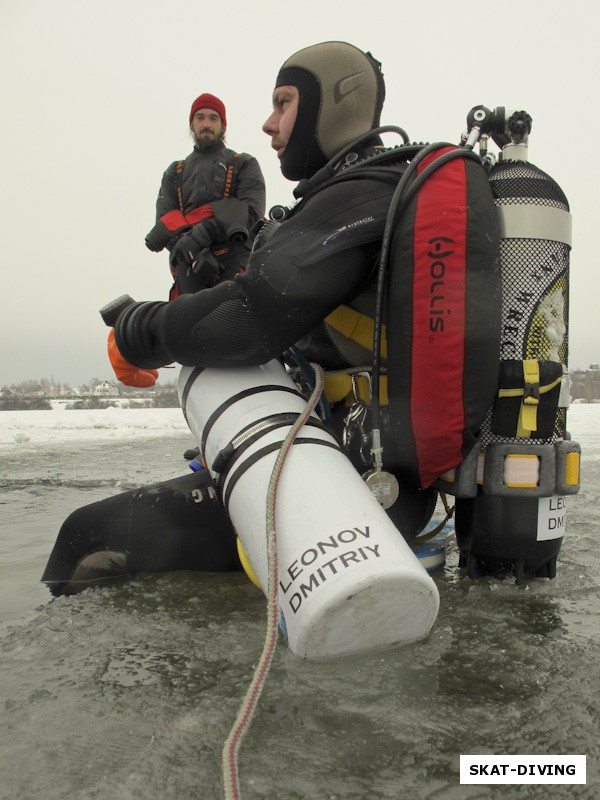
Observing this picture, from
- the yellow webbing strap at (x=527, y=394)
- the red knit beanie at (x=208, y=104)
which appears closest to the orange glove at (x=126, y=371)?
the yellow webbing strap at (x=527, y=394)

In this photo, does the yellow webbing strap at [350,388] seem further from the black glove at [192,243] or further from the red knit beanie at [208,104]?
the red knit beanie at [208,104]

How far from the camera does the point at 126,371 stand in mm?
2428

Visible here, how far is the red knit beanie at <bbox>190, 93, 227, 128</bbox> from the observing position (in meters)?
5.23

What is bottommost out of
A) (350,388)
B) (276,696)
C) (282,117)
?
(276,696)

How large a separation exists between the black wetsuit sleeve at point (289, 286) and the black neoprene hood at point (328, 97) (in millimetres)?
606

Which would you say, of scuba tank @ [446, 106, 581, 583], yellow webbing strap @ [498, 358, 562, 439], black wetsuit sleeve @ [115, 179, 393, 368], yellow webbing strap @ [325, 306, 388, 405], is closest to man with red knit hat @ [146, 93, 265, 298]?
yellow webbing strap @ [325, 306, 388, 405]

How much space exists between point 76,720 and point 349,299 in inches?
54.9

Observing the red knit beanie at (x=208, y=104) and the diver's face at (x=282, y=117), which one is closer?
the diver's face at (x=282, y=117)

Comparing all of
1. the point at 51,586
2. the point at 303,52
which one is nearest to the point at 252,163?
the point at 303,52

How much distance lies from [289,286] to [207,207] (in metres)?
3.27

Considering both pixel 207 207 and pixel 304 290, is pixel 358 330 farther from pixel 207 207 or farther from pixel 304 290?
pixel 207 207

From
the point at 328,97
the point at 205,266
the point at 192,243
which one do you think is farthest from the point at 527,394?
the point at 192,243

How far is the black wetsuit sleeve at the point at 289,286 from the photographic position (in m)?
1.94

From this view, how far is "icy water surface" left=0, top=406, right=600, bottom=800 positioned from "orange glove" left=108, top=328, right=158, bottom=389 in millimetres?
767
